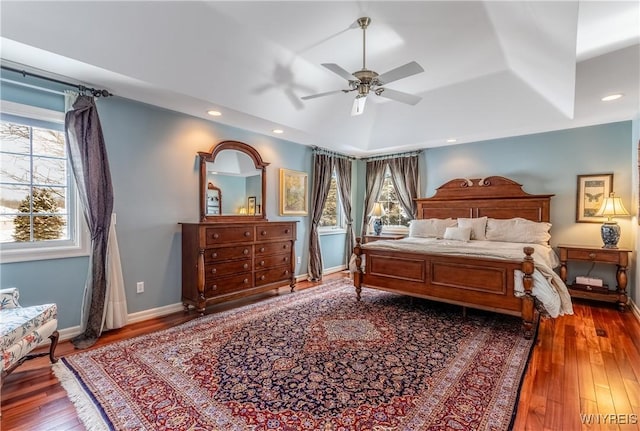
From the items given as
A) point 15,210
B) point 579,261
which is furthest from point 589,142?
point 15,210

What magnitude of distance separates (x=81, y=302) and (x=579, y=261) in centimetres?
595

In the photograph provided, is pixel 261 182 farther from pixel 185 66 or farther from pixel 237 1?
pixel 237 1

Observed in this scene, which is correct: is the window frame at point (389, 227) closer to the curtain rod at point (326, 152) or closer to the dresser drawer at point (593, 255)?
the curtain rod at point (326, 152)

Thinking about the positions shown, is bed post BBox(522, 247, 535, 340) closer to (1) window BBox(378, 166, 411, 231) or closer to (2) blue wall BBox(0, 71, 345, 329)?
(1) window BBox(378, 166, 411, 231)

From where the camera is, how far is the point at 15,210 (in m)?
2.74

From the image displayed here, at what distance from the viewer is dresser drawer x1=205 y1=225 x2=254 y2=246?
11.6 feet

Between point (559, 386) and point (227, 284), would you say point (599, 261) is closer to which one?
point (559, 386)

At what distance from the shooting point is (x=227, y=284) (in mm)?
3740

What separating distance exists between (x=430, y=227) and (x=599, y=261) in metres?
2.10

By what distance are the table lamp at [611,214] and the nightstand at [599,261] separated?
122mm

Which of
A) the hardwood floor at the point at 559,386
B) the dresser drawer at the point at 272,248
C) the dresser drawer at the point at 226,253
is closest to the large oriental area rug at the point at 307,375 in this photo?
the hardwood floor at the point at 559,386

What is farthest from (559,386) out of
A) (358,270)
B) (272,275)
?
(272,275)

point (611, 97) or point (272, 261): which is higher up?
point (611, 97)

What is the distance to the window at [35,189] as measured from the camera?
2.68 meters
